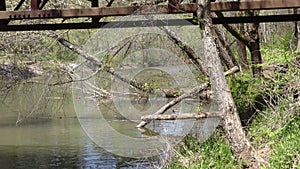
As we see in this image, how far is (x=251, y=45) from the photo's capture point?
39.9 ft

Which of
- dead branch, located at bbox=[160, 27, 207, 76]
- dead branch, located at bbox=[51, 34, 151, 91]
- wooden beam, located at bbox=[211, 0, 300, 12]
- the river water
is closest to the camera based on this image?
wooden beam, located at bbox=[211, 0, 300, 12]

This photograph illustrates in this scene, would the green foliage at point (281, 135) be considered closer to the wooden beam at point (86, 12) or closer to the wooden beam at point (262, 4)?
the wooden beam at point (262, 4)

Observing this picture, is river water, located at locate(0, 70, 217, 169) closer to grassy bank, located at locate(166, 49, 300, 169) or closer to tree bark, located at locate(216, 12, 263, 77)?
grassy bank, located at locate(166, 49, 300, 169)

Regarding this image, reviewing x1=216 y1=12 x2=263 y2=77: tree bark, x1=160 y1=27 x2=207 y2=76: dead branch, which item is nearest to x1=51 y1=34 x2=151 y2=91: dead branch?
x1=160 y1=27 x2=207 y2=76: dead branch

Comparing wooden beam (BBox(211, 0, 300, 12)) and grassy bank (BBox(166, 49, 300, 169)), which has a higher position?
wooden beam (BBox(211, 0, 300, 12))

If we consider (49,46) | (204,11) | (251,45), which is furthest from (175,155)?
(49,46)

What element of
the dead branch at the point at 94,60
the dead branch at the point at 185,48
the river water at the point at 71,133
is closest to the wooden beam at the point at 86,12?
the river water at the point at 71,133

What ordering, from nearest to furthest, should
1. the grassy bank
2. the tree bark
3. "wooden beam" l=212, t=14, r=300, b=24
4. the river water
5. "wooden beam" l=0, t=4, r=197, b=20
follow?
the grassy bank, "wooden beam" l=0, t=4, r=197, b=20, "wooden beam" l=212, t=14, r=300, b=24, the river water, the tree bark

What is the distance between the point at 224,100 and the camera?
297 inches

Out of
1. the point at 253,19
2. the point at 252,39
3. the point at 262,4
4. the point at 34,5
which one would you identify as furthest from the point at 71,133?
the point at 262,4

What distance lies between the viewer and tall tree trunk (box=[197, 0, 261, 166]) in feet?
23.7

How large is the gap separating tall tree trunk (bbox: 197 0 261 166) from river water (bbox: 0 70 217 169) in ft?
4.98

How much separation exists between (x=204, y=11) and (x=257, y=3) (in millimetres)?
841

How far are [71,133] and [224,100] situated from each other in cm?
825
